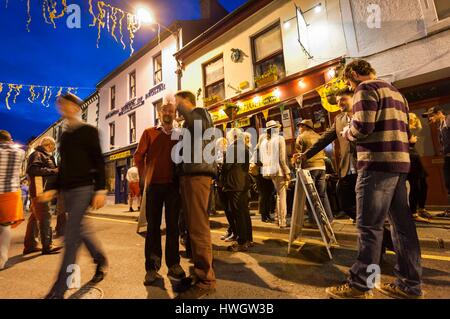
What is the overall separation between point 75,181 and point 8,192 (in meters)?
2.05

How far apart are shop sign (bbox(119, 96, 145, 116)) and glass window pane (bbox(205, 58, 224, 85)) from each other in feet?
20.1

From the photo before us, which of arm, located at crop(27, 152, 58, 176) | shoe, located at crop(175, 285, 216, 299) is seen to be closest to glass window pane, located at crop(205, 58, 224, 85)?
arm, located at crop(27, 152, 58, 176)

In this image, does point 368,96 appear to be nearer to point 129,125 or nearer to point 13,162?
point 13,162

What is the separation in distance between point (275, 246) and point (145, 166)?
2.54 meters

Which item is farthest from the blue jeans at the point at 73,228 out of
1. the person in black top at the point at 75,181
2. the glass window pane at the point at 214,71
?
the glass window pane at the point at 214,71

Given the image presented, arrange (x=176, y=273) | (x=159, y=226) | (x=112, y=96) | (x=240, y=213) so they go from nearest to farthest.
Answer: (x=176, y=273) < (x=159, y=226) < (x=240, y=213) < (x=112, y=96)

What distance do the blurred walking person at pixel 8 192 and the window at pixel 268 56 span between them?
7.66 m

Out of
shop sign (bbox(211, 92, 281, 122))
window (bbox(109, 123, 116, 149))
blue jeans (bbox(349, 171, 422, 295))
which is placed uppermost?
window (bbox(109, 123, 116, 149))

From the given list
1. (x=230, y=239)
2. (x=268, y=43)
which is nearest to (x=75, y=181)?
(x=230, y=239)

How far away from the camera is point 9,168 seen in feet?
12.6

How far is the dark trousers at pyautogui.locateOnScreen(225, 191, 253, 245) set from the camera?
14.0ft

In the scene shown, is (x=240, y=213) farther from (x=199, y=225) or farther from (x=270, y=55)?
(x=270, y=55)

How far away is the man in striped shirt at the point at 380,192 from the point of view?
86.0 inches

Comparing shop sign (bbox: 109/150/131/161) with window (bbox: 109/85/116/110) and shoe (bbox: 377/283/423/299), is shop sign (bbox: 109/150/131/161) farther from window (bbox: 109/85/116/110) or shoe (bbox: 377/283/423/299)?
shoe (bbox: 377/283/423/299)
